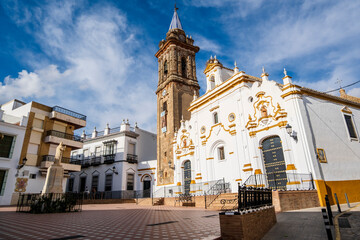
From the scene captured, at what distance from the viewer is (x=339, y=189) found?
13914mm

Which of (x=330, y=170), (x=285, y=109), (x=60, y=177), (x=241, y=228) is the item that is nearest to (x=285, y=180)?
(x=330, y=170)

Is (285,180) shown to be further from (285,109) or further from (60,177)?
(60,177)

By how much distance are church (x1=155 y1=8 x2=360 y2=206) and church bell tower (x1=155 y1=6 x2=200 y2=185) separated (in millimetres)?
175

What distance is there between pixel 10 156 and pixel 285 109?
2389cm

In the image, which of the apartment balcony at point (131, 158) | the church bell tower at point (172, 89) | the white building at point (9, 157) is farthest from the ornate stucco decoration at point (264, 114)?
the white building at point (9, 157)

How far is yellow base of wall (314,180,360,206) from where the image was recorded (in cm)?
1291

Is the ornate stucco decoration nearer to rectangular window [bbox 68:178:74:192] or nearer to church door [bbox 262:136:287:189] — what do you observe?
church door [bbox 262:136:287:189]

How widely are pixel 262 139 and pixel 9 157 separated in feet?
73.2

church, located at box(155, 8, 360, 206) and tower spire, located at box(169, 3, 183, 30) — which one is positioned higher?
tower spire, located at box(169, 3, 183, 30)

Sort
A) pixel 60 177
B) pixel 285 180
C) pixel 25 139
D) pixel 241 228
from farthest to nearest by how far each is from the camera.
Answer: pixel 25 139 → pixel 285 180 → pixel 60 177 → pixel 241 228

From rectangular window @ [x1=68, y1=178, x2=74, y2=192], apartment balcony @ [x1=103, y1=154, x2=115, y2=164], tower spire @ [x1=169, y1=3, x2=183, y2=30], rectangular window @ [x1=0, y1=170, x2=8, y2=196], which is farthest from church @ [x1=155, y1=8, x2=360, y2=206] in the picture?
rectangular window @ [x1=68, y1=178, x2=74, y2=192]

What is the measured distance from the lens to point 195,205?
670 inches

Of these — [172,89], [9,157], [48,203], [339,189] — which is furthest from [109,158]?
[339,189]

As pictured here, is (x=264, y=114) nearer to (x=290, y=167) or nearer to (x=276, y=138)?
(x=276, y=138)
